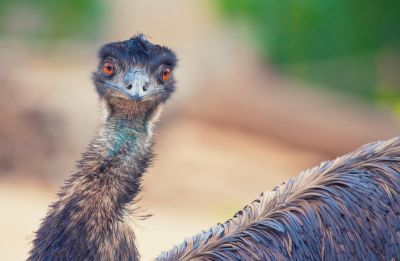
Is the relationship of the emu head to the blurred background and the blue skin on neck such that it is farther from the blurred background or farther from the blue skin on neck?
the blurred background

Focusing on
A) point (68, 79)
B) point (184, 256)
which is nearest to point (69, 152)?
point (68, 79)

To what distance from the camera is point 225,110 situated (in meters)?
11.8

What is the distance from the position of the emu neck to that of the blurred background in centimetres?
397

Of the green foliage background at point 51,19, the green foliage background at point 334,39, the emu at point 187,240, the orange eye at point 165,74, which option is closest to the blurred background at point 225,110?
the green foliage background at point 334,39

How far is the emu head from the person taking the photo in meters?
3.97

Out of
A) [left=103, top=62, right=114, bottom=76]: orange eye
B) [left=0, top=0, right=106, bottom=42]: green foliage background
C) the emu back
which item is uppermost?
[left=0, top=0, right=106, bottom=42]: green foliage background

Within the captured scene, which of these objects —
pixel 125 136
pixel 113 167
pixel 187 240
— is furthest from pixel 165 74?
pixel 187 240

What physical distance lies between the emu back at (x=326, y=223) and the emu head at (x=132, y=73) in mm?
540

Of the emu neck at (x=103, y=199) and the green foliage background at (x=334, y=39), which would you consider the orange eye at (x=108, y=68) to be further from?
the green foliage background at (x=334, y=39)

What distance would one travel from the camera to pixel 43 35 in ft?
52.0

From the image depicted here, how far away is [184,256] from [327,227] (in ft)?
1.63

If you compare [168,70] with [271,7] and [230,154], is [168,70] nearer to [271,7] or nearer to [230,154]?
[230,154]

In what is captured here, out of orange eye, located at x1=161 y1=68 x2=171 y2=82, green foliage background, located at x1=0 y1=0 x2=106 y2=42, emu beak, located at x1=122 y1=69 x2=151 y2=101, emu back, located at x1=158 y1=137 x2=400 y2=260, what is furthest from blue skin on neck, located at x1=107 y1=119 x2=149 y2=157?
green foliage background, located at x1=0 y1=0 x2=106 y2=42

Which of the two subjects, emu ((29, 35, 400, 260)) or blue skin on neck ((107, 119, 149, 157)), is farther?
blue skin on neck ((107, 119, 149, 157))
